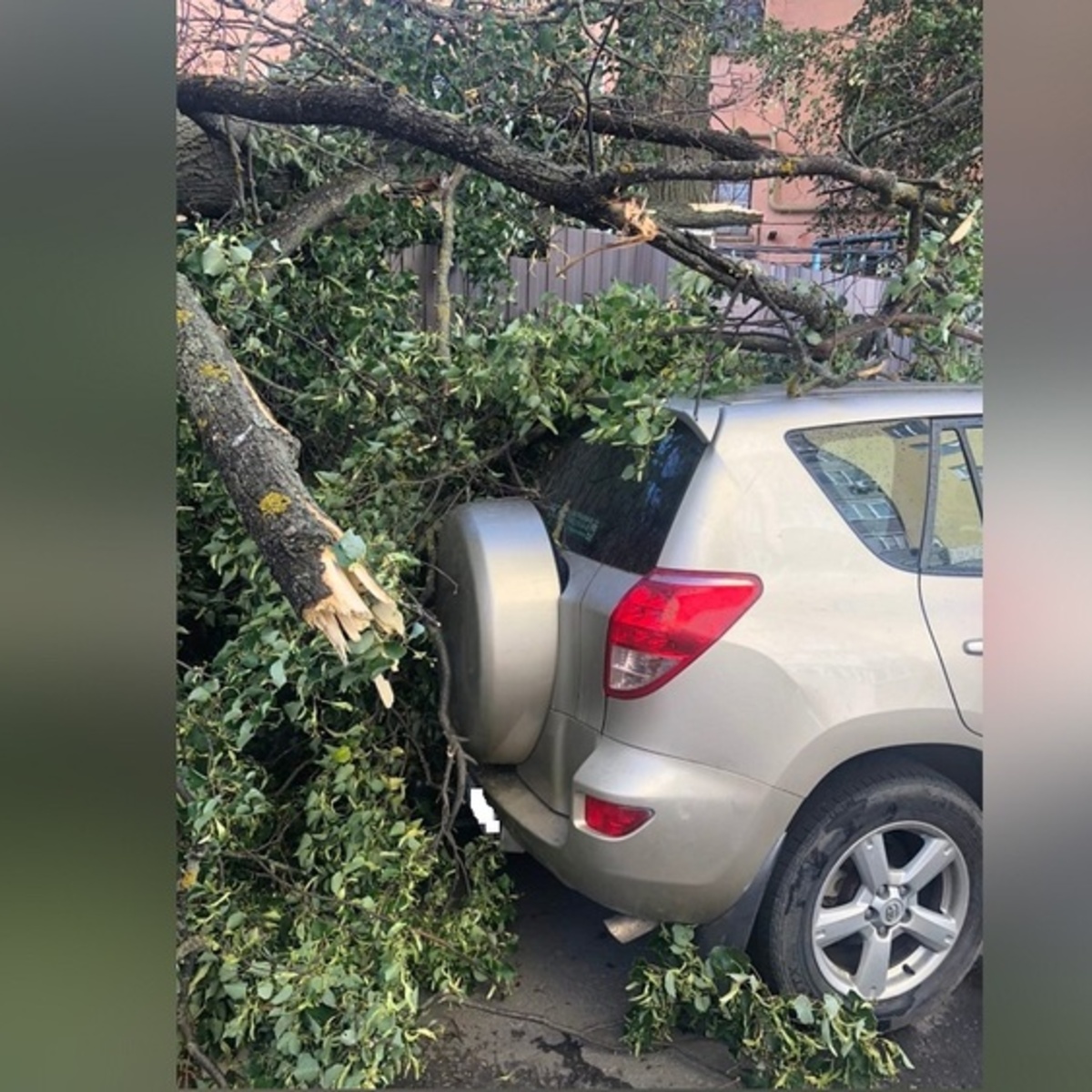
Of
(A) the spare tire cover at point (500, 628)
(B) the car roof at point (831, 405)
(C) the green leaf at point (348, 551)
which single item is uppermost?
(B) the car roof at point (831, 405)

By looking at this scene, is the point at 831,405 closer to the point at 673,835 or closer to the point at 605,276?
the point at 605,276

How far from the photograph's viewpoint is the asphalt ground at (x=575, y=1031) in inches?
87.4

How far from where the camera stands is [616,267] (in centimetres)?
262

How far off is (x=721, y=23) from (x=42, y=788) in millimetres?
2617

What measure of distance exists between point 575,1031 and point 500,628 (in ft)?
3.13

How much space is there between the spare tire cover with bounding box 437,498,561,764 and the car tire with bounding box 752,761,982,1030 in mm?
668

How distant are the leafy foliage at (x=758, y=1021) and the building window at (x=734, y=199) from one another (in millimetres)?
1767

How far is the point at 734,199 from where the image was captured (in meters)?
2.65

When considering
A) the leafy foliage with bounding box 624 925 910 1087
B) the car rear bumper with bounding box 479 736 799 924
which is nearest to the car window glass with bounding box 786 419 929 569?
the car rear bumper with bounding box 479 736 799 924

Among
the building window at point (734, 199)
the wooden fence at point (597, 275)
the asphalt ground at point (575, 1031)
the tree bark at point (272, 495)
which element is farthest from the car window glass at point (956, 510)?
the tree bark at point (272, 495)

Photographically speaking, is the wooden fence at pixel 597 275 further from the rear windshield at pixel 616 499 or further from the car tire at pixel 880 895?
the car tire at pixel 880 895

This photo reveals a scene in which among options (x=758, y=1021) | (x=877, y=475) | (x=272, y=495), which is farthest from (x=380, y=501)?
(x=758, y=1021)

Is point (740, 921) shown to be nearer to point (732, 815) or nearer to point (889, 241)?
point (732, 815)

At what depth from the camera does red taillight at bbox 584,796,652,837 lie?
6.98 feet
